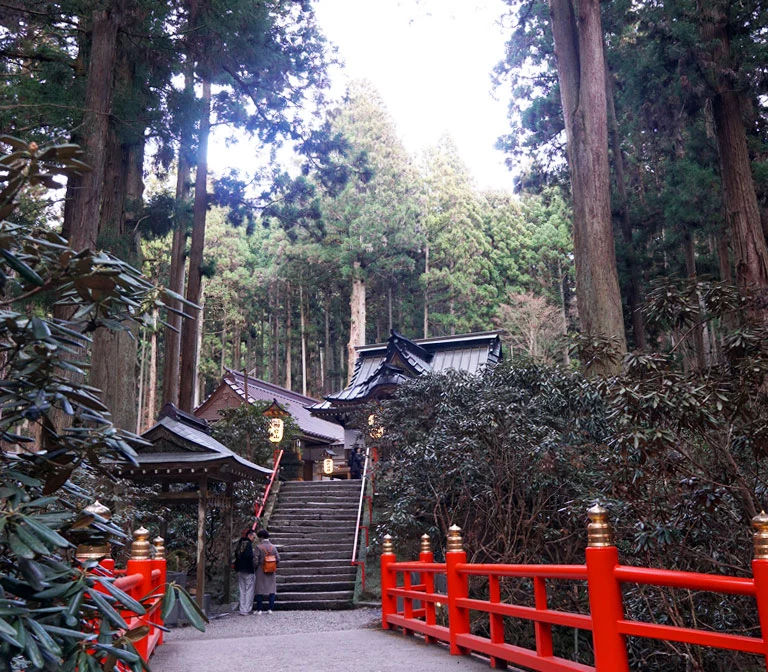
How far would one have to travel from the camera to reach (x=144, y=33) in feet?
30.2

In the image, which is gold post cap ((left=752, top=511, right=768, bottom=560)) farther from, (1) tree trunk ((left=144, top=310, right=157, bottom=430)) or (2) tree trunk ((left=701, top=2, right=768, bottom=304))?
(1) tree trunk ((left=144, top=310, right=157, bottom=430))

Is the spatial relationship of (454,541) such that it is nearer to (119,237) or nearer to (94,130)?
(94,130)

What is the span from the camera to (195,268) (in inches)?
611

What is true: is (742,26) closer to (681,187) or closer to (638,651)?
(681,187)

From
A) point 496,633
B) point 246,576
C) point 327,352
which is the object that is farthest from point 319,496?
point 327,352

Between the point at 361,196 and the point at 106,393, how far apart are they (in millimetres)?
22245

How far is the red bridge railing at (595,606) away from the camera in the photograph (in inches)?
100

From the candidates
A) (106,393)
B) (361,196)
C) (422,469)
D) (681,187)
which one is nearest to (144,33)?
(106,393)

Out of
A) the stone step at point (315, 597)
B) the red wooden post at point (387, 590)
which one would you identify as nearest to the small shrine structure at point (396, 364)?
the stone step at point (315, 597)

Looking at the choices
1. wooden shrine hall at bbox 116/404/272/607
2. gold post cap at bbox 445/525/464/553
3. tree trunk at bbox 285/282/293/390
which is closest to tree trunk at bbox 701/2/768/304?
gold post cap at bbox 445/525/464/553

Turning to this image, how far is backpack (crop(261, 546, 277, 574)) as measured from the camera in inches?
457

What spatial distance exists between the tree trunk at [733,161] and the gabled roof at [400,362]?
25.3 feet

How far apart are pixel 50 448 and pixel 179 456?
30.4 feet

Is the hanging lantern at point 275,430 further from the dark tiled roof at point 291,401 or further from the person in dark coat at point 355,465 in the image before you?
the dark tiled roof at point 291,401
